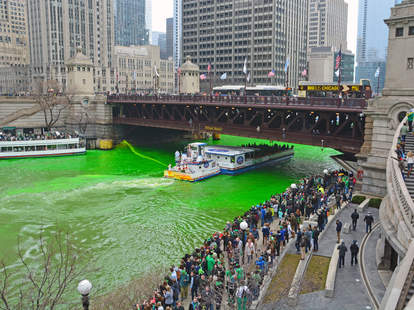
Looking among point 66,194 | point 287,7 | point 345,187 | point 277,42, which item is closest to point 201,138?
point 66,194

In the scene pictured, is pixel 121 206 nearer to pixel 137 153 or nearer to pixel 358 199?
pixel 358 199

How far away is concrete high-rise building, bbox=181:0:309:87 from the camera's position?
473 feet

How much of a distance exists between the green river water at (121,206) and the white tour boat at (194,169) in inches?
43.8

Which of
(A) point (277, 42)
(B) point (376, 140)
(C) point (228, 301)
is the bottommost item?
(C) point (228, 301)

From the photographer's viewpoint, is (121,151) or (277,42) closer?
(121,151)

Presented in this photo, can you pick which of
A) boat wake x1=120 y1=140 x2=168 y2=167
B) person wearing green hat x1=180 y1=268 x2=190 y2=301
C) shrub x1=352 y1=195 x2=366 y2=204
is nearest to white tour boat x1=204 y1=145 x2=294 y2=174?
boat wake x1=120 y1=140 x2=168 y2=167

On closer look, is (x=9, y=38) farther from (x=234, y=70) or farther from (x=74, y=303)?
(x=74, y=303)

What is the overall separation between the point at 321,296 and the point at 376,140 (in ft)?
66.9

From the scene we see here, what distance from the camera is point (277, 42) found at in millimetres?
144500

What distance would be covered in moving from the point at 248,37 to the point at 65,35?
67.9 m

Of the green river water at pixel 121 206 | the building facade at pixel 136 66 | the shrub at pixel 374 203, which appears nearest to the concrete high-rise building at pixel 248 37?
the building facade at pixel 136 66

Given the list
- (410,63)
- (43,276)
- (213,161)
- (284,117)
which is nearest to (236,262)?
(43,276)

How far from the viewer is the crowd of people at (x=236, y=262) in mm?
16547

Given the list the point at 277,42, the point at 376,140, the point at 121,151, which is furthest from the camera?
the point at 277,42
